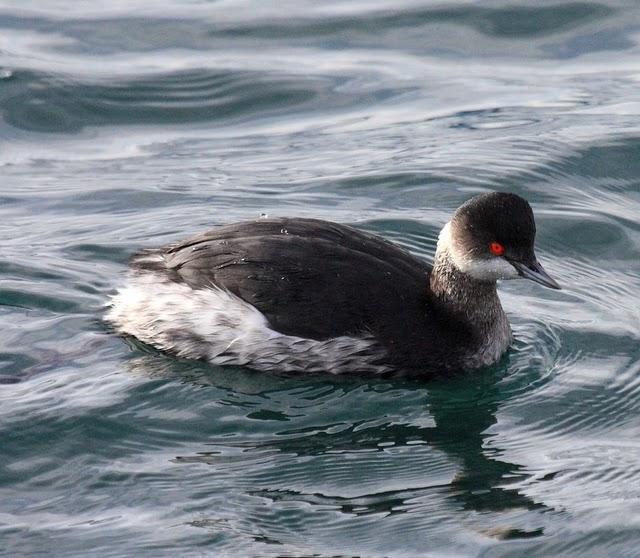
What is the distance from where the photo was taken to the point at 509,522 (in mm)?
6039

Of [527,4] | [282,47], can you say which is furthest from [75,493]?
[527,4]

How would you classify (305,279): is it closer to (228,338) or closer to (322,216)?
(228,338)

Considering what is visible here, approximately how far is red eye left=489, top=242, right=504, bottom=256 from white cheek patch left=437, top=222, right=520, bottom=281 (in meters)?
0.03

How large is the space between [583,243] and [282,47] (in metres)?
5.03

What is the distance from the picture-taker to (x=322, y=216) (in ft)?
32.1

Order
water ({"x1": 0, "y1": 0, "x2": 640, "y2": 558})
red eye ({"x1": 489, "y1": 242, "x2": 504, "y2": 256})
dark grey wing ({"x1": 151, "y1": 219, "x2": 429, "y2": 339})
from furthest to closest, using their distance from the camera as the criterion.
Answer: red eye ({"x1": 489, "y1": 242, "x2": 504, "y2": 256}) < dark grey wing ({"x1": 151, "y1": 219, "x2": 429, "y2": 339}) < water ({"x1": 0, "y1": 0, "x2": 640, "y2": 558})

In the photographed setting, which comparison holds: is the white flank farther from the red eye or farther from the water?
the red eye

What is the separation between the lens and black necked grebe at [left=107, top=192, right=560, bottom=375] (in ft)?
24.0

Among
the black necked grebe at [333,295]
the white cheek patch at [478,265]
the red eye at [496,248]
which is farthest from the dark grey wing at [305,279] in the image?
the red eye at [496,248]

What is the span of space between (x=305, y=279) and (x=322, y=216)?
256 cm

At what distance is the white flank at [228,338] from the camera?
734 cm

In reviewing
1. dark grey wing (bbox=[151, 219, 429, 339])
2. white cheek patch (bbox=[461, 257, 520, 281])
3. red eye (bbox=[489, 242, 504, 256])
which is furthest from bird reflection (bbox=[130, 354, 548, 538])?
red eye (bbox=[489, 242, 504, 256])

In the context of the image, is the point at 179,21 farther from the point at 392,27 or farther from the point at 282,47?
the point at 392,27

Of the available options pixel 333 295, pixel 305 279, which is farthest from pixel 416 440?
pixel 305 279
